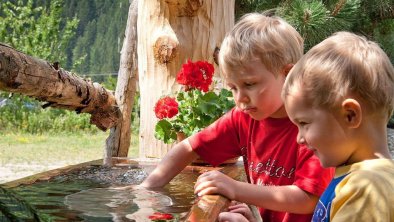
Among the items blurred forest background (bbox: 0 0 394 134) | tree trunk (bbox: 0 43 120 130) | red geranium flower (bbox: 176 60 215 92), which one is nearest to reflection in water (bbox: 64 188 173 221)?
tree trunk (bbox: 0 43 120 130)

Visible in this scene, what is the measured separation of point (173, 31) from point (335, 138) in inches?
133

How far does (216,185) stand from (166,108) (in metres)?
2.20

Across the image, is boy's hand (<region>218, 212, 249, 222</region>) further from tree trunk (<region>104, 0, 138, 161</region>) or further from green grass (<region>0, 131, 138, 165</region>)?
green grass (<region>0, 131, 138, 165</region>)

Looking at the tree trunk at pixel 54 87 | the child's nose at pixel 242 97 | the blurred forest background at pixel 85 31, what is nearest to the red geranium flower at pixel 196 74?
the tree trunk at pixel 54 87

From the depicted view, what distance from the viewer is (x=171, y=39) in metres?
4.72

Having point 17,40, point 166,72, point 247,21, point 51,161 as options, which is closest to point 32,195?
point 247,21

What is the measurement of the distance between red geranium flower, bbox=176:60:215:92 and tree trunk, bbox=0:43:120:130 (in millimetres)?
596

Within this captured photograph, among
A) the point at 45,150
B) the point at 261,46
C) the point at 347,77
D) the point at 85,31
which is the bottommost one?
the point at 45,150

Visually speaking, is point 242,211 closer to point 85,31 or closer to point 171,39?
point 171,39

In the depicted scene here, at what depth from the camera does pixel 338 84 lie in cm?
144

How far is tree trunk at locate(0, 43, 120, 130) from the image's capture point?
9.01ft

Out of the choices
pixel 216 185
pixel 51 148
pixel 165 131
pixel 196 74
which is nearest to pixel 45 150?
pixel 51 148

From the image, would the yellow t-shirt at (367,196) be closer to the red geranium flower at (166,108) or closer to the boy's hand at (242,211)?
the boy's hand at (242,211)

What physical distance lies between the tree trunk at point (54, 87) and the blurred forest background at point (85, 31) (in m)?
3.29
